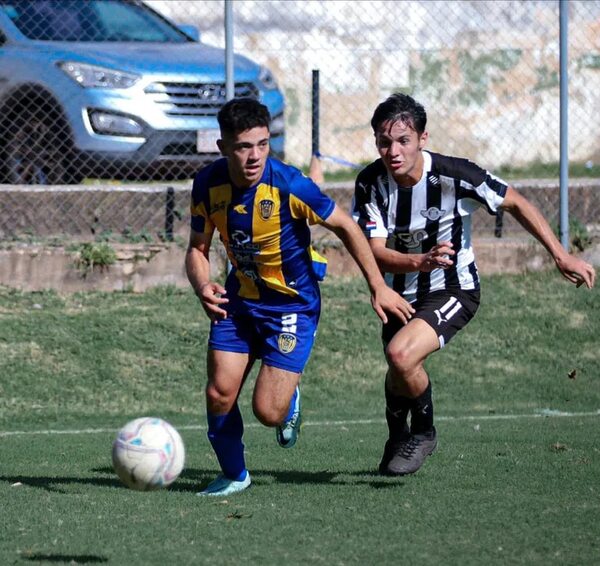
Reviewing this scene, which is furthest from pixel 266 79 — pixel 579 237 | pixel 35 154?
pixel 579 237

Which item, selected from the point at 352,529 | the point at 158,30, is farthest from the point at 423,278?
the point at 158,30

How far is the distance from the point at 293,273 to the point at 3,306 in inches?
188

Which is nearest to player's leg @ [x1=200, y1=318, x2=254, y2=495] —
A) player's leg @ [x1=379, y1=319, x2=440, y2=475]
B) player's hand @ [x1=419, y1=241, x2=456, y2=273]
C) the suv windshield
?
player's leg @ [x1=379, y1=319, x2=440, y2=475]

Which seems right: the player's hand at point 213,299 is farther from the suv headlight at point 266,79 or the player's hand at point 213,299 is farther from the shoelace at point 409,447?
the suv headlight at point 266,79

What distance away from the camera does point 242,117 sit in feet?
19.5

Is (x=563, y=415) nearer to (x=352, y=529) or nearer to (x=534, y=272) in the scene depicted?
(x=534, y=272)

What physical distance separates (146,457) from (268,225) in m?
1.54

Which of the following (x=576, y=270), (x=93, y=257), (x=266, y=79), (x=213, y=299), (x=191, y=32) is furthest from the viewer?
(x=191, y=32)

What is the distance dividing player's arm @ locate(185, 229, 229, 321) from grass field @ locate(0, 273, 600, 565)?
2.95ft

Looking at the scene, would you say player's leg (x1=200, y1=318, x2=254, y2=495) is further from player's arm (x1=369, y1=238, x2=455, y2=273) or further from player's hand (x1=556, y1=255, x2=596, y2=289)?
player's hand (x1=556, y1=255, x2=596, y2=289)

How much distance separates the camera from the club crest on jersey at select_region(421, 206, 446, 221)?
21.5 ft

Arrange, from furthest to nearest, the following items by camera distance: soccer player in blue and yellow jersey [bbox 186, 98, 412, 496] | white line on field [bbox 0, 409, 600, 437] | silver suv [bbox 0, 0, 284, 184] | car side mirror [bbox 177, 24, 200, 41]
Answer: car side mirror [bbox 177, 24, 200, 41]
silver suv [bbox 0, 0, 284, 184]
white line on field [bbox 0, 409, 600, 437]
soccer player in blue and yellow jersey [bbox 186, 98, 412, 496]

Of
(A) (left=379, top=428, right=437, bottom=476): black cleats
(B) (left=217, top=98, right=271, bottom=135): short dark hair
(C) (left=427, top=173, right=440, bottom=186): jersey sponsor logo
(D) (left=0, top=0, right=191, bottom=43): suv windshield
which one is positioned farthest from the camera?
(D) (left=0, top=0, right=191, bottom=43): suv windshield

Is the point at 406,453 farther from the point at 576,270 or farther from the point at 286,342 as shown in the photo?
the point at 576,270
